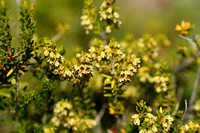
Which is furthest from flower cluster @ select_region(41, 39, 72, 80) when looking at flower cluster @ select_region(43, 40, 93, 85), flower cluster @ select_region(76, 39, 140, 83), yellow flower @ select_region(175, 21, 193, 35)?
yellow flower @ select_region(175, 21, 193, 35)

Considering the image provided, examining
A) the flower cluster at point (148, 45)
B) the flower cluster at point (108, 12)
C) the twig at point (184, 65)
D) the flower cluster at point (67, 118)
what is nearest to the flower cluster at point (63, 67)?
the flower cluster at point (67, 118)

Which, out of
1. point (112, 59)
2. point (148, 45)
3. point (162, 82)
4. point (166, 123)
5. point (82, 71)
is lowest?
point (166, 123)

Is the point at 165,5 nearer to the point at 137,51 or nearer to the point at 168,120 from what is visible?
the point at 137,51

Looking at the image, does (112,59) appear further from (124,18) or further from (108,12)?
(124,18)

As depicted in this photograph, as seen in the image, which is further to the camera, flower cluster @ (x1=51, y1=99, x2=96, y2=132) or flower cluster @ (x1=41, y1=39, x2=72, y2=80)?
flower cluster @ (x1=51, y1=99, x2=96, y2=132)

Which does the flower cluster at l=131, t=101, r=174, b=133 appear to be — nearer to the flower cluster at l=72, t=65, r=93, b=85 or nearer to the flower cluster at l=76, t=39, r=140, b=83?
the flower cluster at l=76, t=39, r=140, b=83

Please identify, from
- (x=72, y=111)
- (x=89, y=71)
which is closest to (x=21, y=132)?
(x=72, y=111)

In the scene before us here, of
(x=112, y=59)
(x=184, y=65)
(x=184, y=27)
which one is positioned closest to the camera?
(x=112, y=59)

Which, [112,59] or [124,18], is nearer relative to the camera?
[112,59]

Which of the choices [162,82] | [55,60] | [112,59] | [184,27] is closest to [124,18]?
[184,27]
